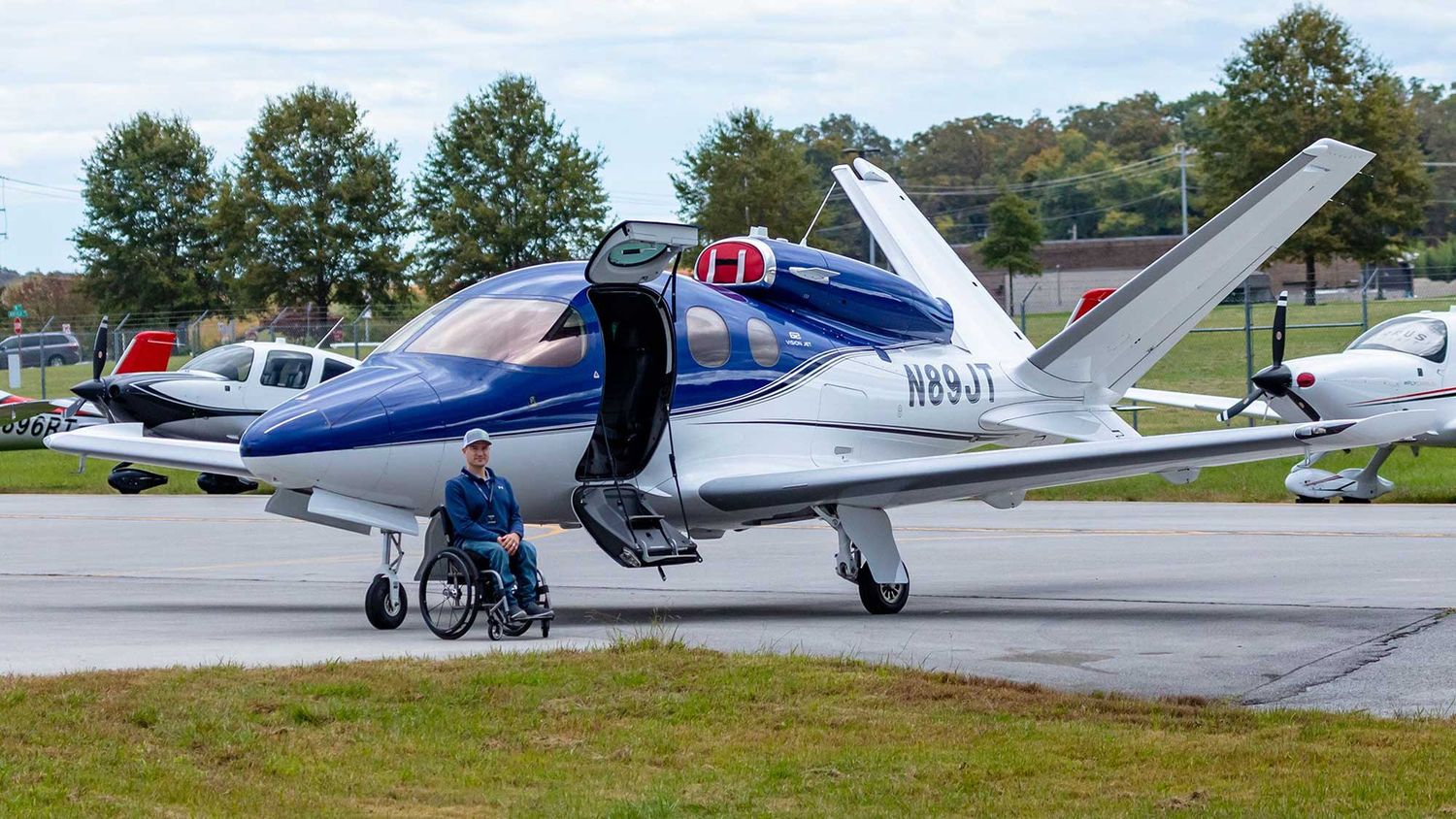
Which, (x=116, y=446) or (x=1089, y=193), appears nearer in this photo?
(x=116, y=446)

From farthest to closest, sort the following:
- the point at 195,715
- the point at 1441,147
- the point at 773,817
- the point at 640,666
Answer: the point at 1441,147
the point at 640,666
the point at 195,715
the point at 773,817

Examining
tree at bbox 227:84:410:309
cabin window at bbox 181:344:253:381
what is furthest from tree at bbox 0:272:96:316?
cabin window at bbox 181:344:253:381

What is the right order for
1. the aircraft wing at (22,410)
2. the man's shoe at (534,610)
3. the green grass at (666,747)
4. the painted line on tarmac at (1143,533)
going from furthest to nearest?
1. the aircraft wing at (22,410)
2. the painted line on tarmac at (1143,533)
3. the man's shoe at (534,610)
4. the green grass at (666,747)

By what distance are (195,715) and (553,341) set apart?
5516mm

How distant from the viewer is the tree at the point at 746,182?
62.9 metres

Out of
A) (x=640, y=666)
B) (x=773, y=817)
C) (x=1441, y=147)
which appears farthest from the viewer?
(x=1441, y=147)

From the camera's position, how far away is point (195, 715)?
8047mm

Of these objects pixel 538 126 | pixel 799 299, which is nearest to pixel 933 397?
pixel 799 299

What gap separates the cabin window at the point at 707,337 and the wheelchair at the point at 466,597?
9.14 feet

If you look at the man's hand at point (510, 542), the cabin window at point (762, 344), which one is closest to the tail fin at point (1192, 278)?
the cabin window at point (762, 344)

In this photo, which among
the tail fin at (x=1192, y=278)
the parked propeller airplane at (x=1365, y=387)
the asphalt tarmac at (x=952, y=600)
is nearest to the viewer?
the asphalt tarmac at (x=952, y=600)

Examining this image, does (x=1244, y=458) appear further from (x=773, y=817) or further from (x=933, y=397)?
(x=773, y=817)

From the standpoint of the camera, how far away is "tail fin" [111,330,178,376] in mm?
30828

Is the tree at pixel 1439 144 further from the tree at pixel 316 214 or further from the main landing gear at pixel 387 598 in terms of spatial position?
the main landing gear at pixel 387 598
